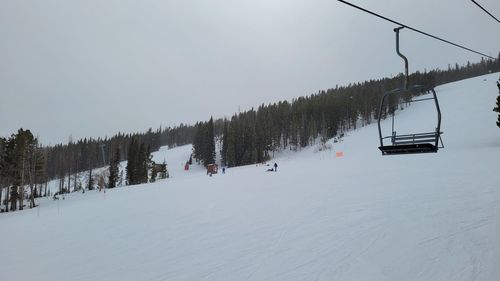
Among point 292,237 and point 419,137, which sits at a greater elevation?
point 419,137

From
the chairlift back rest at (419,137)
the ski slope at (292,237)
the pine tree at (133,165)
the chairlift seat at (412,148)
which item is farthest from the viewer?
the pine tree at (133,165)

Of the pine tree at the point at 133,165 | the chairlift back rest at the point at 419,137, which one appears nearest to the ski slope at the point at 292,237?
the chairlift back rest at the point at 419,137

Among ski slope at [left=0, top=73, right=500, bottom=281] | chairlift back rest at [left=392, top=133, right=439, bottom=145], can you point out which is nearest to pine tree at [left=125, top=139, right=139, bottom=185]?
ski slope at [left=0, top=73, right=500, bottom=281]

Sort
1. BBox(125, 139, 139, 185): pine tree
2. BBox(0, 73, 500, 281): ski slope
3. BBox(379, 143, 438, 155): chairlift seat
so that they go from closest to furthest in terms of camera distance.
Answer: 1. BBox(0, 73, 500, 281): ski slope
2. BBox(379, 143, 438, 155): chairlift seat
3. BBox(125, 139, 139, 185): pine tree

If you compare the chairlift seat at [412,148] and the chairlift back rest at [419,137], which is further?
the chairlift seat at [412,148]

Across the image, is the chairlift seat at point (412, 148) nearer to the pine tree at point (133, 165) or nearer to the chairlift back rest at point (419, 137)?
the chairlift back rest at point (419, 137)

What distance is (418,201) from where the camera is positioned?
532 inches

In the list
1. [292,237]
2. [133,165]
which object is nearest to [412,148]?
[292,237]

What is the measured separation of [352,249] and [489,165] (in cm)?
1986

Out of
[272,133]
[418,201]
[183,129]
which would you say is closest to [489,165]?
[418,201]

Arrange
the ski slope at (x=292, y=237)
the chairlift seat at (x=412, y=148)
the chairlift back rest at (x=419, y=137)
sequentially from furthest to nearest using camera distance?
1. the chairlift seat at (x=412, y=148)
2. the chairlift back rest at (x=419, y=137)
3. the ski slope at (x=292, y=237)

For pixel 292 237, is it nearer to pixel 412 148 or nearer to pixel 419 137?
pixel 412 148

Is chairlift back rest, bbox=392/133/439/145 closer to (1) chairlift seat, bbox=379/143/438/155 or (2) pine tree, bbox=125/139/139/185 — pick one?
(1) chairlift seat, bbox=379/143/438/155

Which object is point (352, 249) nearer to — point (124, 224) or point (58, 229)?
point (124, 224)
